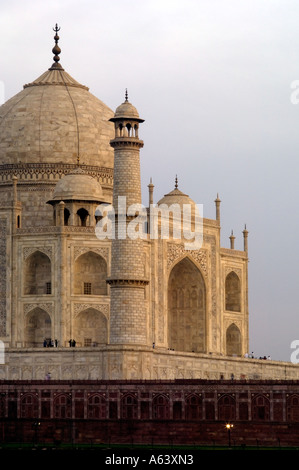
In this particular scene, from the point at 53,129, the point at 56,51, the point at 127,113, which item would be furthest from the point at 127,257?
the point at 56,51

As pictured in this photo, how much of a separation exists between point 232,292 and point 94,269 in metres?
9.70

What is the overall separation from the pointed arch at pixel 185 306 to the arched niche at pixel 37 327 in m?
7.02

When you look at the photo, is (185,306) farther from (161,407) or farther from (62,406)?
(62,406)

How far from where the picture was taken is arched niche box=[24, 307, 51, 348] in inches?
2547

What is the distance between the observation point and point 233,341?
72.3 meters

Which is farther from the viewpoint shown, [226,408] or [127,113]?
[127,113]

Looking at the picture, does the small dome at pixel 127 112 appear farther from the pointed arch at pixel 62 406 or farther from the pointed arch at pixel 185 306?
the pointed arch at pixel 185 306

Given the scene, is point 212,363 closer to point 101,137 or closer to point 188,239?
point 188,239

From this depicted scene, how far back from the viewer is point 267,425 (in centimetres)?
5375

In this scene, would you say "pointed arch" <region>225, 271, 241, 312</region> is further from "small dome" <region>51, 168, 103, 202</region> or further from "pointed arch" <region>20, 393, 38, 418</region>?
"pointed arch" <region>20, 393, 38, 418</region>

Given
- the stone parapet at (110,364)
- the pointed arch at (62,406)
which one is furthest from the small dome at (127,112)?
the pointed arch at (62,406)

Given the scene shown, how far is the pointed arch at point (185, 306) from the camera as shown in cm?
6988

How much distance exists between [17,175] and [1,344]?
1037cm
